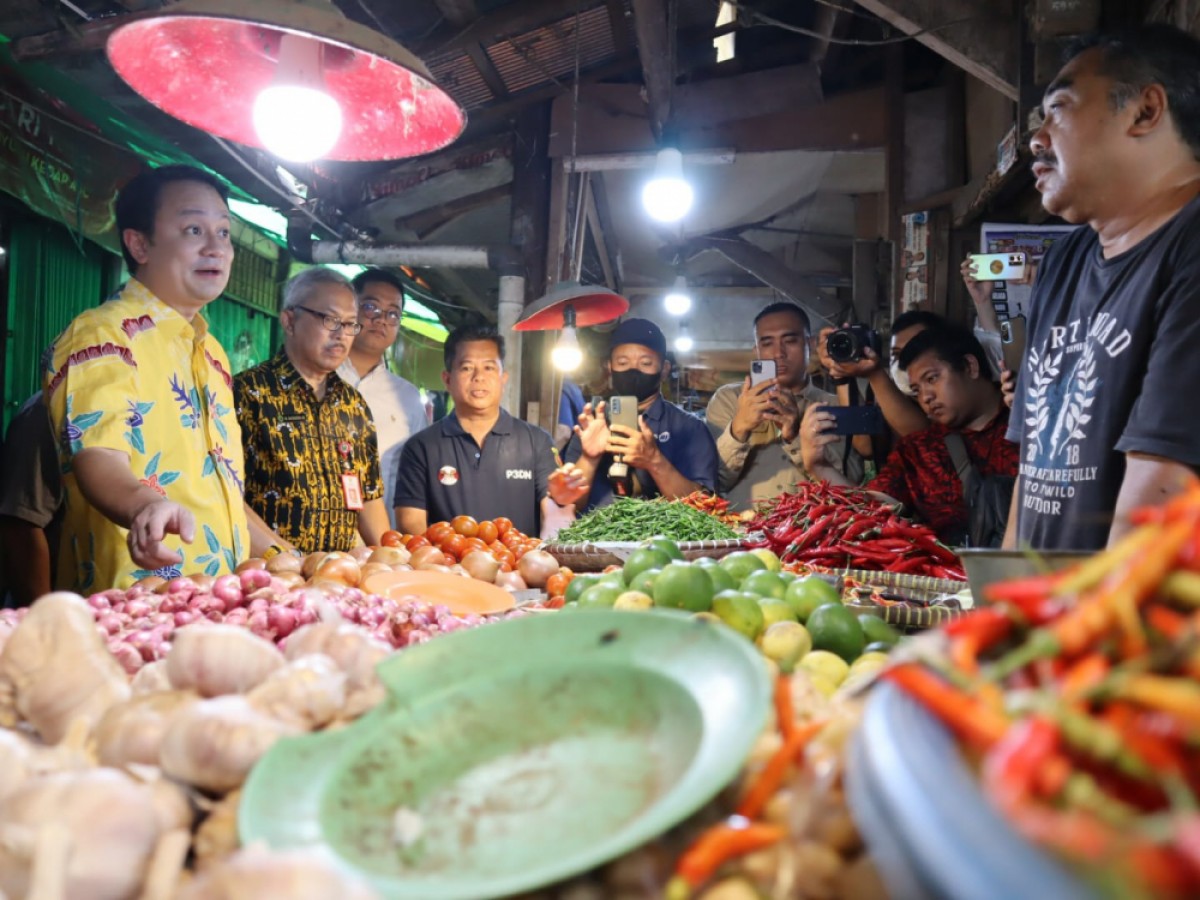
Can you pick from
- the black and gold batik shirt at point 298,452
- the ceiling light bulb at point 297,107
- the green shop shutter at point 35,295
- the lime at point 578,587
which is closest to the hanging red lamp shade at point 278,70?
the ceiling light bulb at point 297,107

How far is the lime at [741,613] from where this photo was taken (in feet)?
5.39

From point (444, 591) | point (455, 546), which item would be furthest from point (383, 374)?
point (444, 591)

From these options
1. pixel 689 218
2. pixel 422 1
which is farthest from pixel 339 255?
pixel 689 218

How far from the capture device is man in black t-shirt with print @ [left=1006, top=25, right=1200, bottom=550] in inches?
78.5

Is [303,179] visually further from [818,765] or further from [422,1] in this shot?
[818,765]

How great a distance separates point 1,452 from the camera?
13.7 ft

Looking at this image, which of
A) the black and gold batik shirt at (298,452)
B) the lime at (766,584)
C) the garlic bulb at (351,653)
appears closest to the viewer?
the garlic bulb at (351,653)

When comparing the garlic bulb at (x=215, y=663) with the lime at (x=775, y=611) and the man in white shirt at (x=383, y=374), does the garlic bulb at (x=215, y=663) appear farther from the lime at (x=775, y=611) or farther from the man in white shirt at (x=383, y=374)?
the man in white shirt at (x=383, y=374)

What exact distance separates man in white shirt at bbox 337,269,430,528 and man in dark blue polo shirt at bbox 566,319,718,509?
3.94ft

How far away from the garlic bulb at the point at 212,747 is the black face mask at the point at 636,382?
438 cm

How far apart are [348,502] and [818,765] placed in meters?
3.64

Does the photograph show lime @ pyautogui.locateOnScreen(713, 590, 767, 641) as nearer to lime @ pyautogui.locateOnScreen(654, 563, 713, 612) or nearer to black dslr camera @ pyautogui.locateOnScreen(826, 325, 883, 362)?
lime @ pyautogui.locateOnScreen(654, 563, 713, 612)

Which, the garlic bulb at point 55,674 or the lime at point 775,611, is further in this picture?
the lime at point 775,611

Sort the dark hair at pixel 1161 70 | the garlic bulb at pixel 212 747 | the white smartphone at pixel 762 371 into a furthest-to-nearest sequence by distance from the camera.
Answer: the white smartphone at pixel 762 371
the dark hair at pixel 1161 70
the garlic bulb at pixel 212 747
